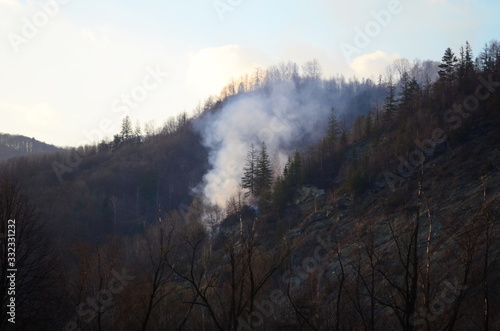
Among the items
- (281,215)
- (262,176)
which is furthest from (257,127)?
(281,215)

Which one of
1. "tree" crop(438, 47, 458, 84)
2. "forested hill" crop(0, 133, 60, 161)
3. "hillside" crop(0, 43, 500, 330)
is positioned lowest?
"hillside" crop(0, 43, 500, 330)

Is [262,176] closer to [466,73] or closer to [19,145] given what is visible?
[466,73]

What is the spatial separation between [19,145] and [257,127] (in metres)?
98.8

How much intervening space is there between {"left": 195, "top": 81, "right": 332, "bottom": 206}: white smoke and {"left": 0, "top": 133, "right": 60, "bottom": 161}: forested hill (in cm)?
7141

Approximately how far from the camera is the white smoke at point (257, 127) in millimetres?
85706

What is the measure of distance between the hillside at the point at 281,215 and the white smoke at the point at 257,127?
0.49 metres

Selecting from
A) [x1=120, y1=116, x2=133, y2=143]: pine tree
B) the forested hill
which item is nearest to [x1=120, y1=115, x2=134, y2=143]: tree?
[x1=120, y1=116, x2=133, y2=143]: pine tree

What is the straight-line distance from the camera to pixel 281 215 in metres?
56.2

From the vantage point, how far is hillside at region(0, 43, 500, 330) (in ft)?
52.0

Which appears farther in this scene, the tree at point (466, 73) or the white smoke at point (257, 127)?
the white smoke at point (257, 127)

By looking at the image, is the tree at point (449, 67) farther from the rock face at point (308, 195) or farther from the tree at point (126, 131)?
the tree at point (126, 131)

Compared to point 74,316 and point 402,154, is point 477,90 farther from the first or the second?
point 74,316

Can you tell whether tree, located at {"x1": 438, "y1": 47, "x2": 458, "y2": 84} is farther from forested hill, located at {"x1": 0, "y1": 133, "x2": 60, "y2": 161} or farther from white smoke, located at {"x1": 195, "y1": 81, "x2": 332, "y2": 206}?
forested hill, located at {"x1": 0, "y1": 133, "x2": 60, "y2": 161}

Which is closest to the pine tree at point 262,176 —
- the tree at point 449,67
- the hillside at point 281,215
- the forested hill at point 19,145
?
the hillside at point 281,215
